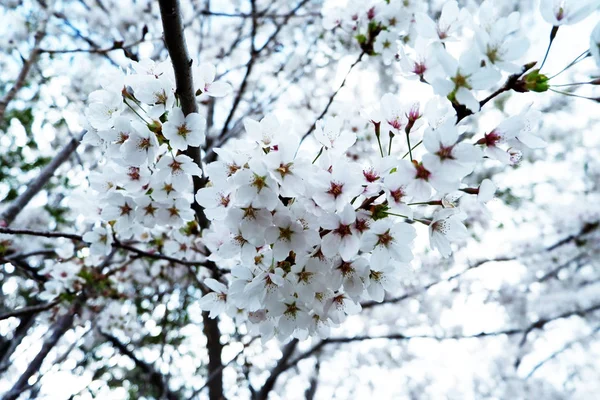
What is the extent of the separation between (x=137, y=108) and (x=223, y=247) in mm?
436

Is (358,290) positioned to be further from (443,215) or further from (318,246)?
(443,215)

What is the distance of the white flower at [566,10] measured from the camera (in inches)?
33.9

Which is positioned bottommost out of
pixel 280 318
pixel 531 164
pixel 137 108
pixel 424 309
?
pixel 280 318

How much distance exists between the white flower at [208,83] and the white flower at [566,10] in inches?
29.3

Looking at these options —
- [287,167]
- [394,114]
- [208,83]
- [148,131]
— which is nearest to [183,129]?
[148,131]

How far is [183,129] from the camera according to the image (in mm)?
1000

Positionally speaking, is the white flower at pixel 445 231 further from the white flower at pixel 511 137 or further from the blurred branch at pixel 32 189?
the blurred branch at pixel 32 189

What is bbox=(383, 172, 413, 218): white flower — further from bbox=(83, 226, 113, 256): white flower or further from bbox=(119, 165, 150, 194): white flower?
bbox=(83, 226, 113, 256): white flower

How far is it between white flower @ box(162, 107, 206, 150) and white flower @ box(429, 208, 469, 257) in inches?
23.1

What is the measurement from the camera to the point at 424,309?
14.9ft

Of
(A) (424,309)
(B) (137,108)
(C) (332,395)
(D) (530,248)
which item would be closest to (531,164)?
(D) (530,248)

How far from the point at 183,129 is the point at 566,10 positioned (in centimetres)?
87

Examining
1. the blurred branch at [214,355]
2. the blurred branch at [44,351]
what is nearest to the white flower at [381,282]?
the blurred branch at [214,355]

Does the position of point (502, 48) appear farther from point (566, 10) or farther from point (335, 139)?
point (335, 139)
